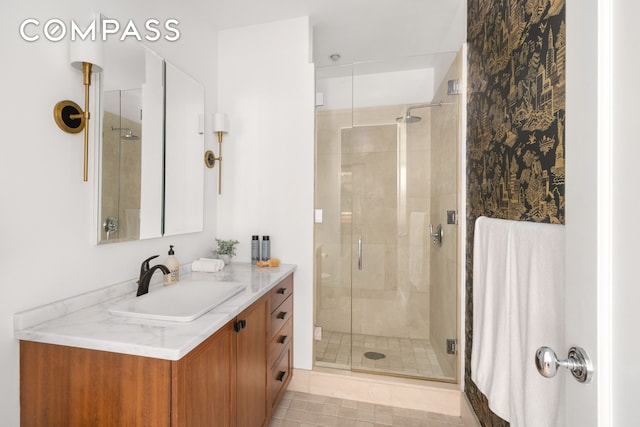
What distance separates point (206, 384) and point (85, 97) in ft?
4.16

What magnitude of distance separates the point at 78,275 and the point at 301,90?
1750 mm

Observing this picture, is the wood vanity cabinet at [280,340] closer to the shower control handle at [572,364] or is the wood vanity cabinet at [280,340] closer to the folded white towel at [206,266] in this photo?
the folded white towel at [206,266]

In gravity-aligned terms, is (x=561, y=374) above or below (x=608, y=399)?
below

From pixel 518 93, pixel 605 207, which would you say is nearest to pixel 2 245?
pixel 605 207

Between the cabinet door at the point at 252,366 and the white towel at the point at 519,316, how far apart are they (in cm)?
102

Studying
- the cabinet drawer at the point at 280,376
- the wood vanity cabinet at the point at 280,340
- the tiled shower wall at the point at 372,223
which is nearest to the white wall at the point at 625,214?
the wood vanity cabinet at the point at 280,340

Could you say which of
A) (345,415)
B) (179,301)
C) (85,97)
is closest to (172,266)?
(179,301)

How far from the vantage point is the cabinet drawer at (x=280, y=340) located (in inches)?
70.0

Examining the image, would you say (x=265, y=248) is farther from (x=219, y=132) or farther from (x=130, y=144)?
(x=130, y=144)

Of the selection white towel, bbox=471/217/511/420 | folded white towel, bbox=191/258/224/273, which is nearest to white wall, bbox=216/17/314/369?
folded white towel, bbox=191/258/224/273

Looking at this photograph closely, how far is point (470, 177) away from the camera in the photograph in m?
1.90

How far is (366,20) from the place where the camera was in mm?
2238

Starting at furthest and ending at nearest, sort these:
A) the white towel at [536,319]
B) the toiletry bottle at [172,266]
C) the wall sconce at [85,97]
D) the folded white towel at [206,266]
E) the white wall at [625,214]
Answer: the folded white towel at [206,266] → the toiletry bottle at [172,266] → the wall sconce at [85,97] → the white towel at [536,319] → the white wall at [625,214]

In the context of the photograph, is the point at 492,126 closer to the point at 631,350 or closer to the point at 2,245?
the point at 631,350
